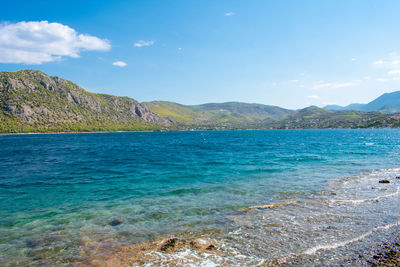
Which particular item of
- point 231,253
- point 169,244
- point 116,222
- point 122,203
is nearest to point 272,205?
point 231,253

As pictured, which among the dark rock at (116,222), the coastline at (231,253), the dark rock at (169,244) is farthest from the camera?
the dark rock at (116,222)

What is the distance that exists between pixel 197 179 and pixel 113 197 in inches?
440

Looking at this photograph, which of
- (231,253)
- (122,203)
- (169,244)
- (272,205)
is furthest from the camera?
(122,203)

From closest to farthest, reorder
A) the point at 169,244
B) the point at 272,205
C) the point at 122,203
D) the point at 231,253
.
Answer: the point at 231,253
the point at 169,244
the point at 272,205
the point at 122,203

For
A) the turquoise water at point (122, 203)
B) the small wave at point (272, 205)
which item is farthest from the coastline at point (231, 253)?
the small wave at point (272, 205)

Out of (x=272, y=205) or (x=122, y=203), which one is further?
(x=122, y=203)

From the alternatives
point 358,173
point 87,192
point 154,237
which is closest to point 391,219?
→ point 154,237

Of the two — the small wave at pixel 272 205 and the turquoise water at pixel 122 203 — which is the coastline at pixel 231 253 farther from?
the small wave at pixel 272 205

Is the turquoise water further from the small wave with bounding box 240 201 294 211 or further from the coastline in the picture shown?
the coastline

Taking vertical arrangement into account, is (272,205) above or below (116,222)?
below

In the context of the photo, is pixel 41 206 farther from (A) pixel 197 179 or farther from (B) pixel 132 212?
Answer: (A) pixel 197 179

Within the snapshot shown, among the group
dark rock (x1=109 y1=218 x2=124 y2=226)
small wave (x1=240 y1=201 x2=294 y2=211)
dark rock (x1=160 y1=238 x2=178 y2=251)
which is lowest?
small wave (x1=240 y1=201 x2=294 y2=211)

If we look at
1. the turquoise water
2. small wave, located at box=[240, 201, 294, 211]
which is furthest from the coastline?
small wave, located at box=[240, 201, 294, 211]

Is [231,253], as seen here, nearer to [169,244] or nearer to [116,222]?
[169,244]
